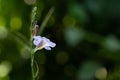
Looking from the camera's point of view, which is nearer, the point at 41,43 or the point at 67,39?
the point at 41,43

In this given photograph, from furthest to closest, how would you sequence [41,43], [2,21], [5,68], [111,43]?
[2,21]
[5,68]
[111,43]
[41,43]

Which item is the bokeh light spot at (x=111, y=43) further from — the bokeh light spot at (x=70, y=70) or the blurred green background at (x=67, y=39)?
the bokeh light spot at (x=70, y=70)

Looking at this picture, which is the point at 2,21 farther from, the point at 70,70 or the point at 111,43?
the point at 111,43

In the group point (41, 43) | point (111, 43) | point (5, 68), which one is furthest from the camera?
point (5, 68)

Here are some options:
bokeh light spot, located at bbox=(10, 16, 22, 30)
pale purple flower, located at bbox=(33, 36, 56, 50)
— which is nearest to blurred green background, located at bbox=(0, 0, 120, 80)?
bokeh light spot, located at bbox=(10, 16, 22, 30)

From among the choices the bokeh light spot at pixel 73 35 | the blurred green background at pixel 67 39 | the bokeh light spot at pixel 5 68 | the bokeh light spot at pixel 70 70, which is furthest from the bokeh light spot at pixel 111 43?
the bokeh light spot at pixel 5 68

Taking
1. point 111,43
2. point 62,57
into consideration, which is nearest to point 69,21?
point 62,57

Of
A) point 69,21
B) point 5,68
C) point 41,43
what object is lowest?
point 5,68

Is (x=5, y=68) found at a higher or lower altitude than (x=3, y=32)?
lower
